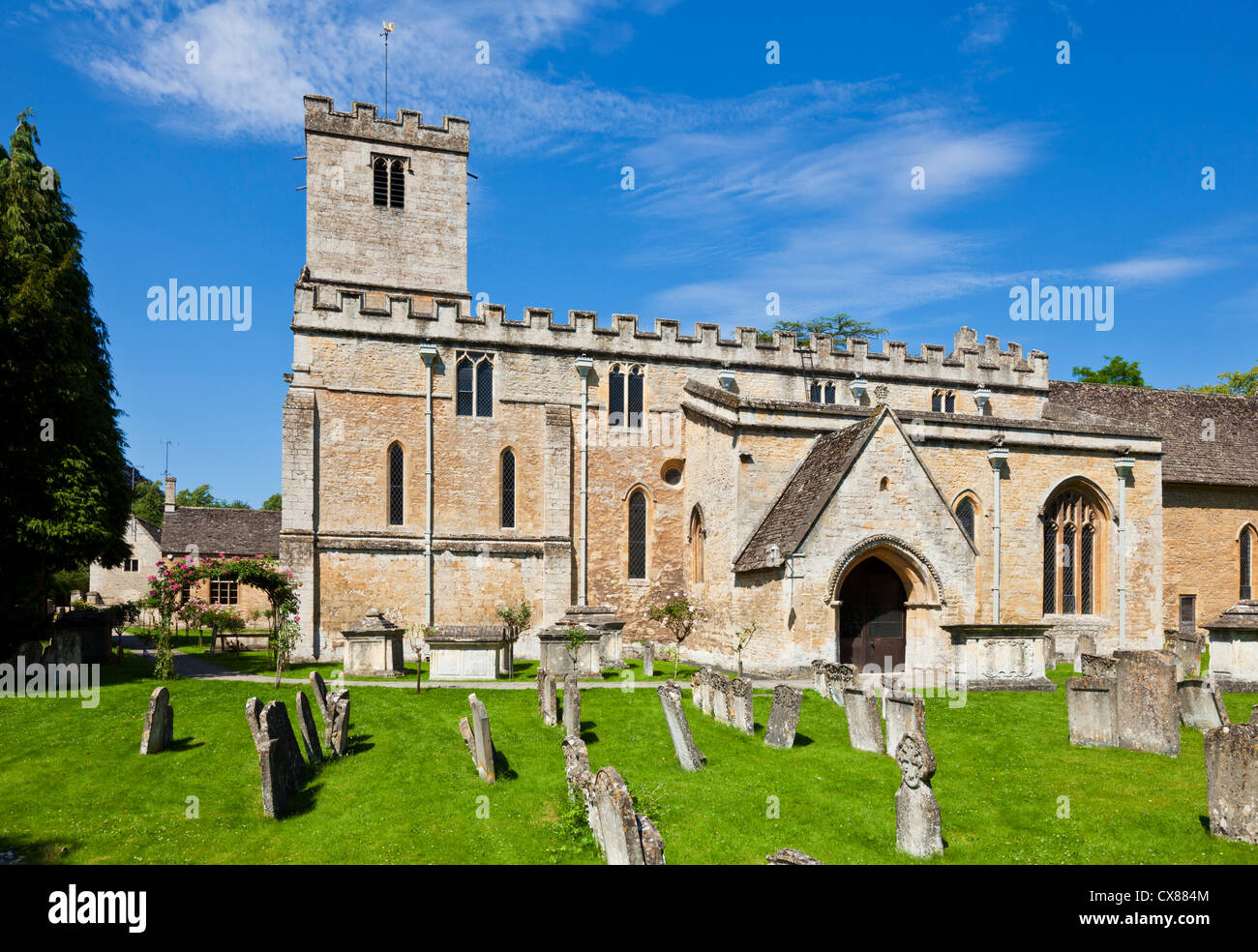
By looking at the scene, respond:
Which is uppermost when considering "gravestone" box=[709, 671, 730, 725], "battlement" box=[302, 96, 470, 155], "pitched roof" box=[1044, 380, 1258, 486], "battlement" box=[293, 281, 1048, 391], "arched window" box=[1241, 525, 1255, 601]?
"battlement" box=[302, 96, 470, 155]

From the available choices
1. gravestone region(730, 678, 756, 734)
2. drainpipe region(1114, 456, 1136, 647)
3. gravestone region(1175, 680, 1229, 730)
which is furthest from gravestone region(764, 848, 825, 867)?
drainpipe region(1114, 456, 1136, 647)

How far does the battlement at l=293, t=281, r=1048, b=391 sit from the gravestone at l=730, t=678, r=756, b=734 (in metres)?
16.2

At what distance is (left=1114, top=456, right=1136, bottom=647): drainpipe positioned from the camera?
25734mm

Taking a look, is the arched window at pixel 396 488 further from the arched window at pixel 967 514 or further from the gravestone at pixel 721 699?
the arched window at pixel 967 514

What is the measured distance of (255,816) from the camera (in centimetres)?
1073

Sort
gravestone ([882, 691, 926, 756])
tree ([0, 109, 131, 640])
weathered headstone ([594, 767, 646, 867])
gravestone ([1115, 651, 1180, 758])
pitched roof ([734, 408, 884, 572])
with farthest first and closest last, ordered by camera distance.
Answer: tree ([0, 109, 131, 640]), pitched roof ([734, 408, 884, 572]), gravestone ([1115, 651, 1180, 758]), gravestone ([882, 691, 926, 756]), weathered headstone ([594, 767, 646, 867])

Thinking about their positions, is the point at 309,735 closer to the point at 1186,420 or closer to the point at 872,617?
the point at 872,617

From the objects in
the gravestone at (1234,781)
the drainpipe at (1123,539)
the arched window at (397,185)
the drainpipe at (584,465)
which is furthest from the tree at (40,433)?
the drainpipe at (1123,539)

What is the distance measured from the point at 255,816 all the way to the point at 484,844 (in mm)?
3476

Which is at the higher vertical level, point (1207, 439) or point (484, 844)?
point (1207, 439)

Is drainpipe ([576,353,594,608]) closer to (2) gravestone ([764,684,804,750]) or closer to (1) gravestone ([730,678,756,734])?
(1) gravestone ([730,678,756,734])

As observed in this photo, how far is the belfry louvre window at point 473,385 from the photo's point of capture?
Answer: 89.8 ft
